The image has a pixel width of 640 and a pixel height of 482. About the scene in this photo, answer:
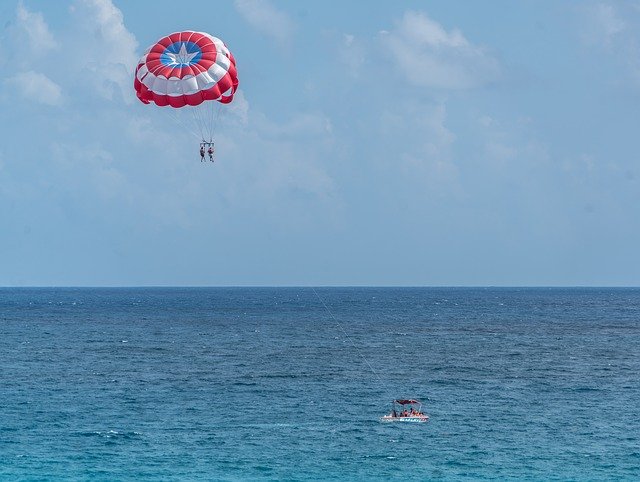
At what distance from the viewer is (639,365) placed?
107500 mm

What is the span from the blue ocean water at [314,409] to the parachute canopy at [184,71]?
928 inches

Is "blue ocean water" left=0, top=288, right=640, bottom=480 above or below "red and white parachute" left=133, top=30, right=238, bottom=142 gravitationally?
below

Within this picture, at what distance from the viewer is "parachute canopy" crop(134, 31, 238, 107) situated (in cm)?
6166

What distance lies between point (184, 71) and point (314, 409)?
98.2 ft

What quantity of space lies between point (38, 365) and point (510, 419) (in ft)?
184

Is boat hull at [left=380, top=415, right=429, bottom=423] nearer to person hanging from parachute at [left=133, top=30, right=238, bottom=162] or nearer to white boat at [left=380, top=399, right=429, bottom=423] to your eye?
white boat at [left=380, top=399, right=429, bottom=423]

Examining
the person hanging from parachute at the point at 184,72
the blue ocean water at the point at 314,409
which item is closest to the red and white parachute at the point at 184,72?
the person hanging from parachute at the point at 184,72

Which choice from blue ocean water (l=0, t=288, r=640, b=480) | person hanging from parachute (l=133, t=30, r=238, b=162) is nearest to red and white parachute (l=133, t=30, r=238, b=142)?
person hanging from parachute (l=133, t=30, r=238, b=162)

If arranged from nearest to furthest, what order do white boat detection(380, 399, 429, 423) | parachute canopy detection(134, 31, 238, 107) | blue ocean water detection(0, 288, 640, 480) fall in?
1. blue ocean water detection(0, 288, 640, 480)
2. parachute canopy detection(134, 31, 238, 107)
3. white boat detection(380, 399, 429, 423)

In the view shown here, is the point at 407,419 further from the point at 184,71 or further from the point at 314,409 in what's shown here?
the point at 184,71

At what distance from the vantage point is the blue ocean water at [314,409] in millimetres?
58531

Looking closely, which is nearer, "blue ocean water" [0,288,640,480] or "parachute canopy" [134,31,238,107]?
"blue ocean water" [0,288,640,480]

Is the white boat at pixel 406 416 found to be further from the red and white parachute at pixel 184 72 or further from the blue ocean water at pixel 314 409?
the red and white parachute at pixel 184 72

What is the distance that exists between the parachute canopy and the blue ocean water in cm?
2358
